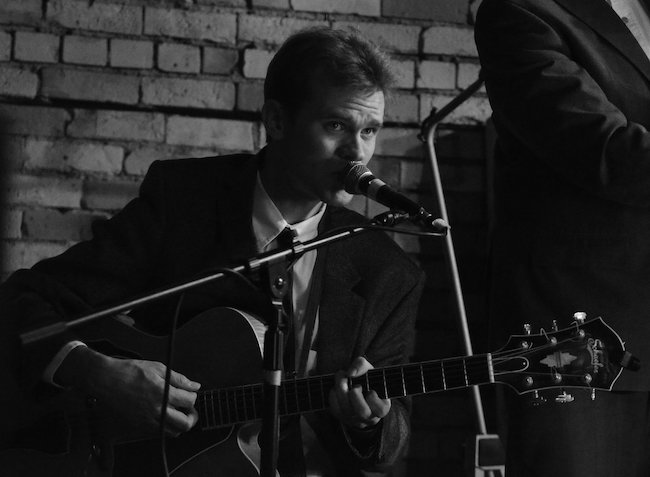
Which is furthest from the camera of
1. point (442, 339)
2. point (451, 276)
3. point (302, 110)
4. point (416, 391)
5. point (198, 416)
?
point (442, 339)

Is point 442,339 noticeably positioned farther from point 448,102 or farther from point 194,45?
point 194,45

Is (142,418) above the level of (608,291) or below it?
below

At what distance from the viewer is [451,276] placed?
2779mm

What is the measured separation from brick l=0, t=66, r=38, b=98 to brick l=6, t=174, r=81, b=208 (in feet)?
0.75

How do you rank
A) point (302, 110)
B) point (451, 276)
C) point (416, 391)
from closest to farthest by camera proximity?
point (416, 391) < point (302, 110) < point (451, 276)

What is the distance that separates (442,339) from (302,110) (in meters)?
0.97

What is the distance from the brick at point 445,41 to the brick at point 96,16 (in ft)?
2.74

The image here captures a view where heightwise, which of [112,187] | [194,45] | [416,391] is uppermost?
[194,45]

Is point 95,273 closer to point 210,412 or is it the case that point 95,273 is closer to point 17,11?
point 210,412

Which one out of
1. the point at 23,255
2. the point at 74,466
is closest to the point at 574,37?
the point at 74,466

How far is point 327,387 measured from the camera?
203 centimetres

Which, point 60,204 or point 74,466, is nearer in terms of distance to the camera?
point 74,466

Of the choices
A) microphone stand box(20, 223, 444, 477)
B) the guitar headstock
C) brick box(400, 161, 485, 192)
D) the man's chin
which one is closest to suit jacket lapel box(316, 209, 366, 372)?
the man's chin

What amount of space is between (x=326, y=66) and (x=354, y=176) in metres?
0.50
